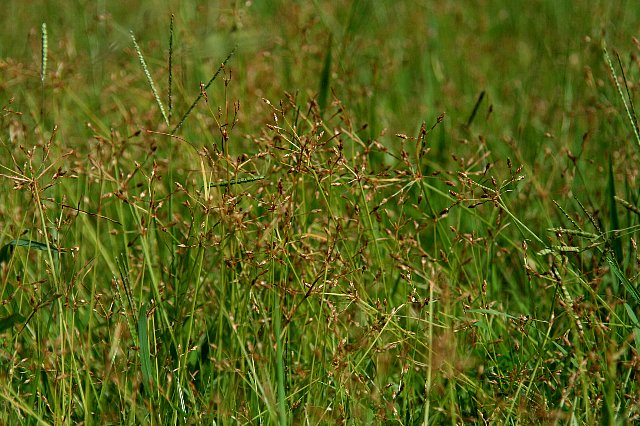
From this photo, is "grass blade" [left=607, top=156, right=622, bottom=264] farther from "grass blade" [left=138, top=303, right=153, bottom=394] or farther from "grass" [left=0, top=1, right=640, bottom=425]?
Answer: "grass blade" [left=138, top=303, right=153, bottom=394]

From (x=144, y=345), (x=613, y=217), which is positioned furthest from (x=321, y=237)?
(x=613, y=217)

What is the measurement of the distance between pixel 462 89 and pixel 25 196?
1968 millimetres

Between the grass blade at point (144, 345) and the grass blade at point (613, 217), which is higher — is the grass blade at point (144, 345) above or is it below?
below

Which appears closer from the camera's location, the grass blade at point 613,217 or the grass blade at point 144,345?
the grass blade at point 144,345

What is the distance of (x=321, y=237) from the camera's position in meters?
2.01

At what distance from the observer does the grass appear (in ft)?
5.85

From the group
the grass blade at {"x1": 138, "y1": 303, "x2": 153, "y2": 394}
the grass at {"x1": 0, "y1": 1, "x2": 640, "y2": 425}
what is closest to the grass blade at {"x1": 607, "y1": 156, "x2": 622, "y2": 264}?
the grass at {"x1": 0, "y1": 1, "x2": 640, "y2": 425}

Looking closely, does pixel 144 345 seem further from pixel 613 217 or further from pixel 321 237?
pixel 613 217

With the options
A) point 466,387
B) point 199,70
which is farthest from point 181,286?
point 199,70

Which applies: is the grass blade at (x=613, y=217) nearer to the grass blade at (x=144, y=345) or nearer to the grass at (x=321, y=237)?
the grass at (x=321, y=237)

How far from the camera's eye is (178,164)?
9.30 ft

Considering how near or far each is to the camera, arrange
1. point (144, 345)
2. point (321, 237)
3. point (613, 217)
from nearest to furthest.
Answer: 1. point (144, 345)
2. point (321, 237)
3. point (613, 217)

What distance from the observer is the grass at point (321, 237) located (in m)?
1.78

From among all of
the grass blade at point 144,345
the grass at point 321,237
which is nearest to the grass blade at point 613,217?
the grass at point 321,237
